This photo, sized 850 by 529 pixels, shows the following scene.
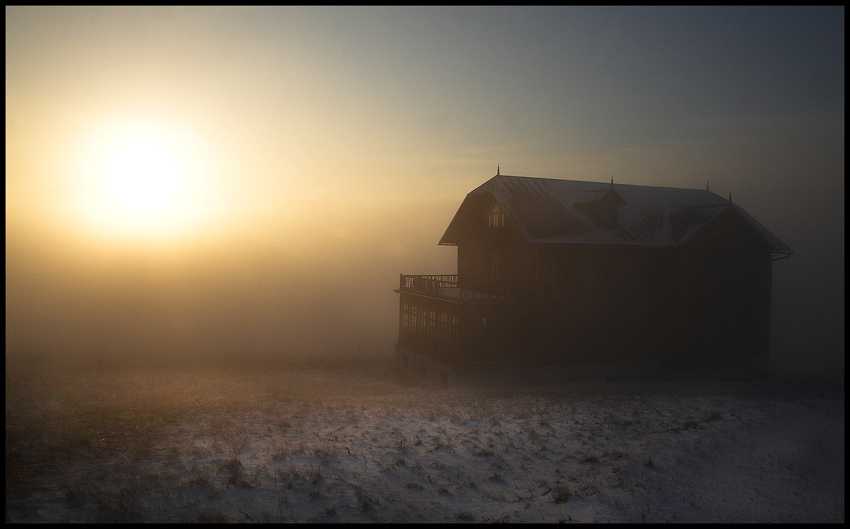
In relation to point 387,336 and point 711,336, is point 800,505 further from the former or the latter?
point 387,336

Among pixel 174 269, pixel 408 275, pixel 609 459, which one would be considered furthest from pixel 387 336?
pixel 174 269

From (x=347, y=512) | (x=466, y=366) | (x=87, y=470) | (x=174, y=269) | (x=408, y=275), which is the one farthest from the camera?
(x=174, y=269)

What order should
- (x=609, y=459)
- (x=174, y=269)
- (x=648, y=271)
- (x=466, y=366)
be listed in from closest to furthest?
(x=609, y=459)
(x=466, y=366)
(x=648, y=271)
(x=174, y=269)

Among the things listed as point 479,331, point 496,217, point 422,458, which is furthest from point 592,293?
point 422,458

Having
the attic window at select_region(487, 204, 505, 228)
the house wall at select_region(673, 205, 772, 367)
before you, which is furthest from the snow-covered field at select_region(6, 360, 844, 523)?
the attic window at select_region(487, 204, 505, 228)

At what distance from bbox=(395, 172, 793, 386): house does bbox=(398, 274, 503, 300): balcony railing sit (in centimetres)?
12

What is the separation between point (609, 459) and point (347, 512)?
7.21 metres

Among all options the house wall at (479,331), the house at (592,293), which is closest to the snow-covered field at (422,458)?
the house wall at (479,331)

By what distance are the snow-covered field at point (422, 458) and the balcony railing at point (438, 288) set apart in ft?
20.3

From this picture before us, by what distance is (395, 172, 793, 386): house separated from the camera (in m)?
26.9

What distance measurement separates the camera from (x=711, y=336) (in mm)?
29156

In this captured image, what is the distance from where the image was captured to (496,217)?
98.7ft

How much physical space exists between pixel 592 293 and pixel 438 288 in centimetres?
817

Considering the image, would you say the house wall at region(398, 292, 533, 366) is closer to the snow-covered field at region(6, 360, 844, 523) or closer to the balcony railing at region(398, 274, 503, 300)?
the balcony railing at region(398, 274, 503, 300)
